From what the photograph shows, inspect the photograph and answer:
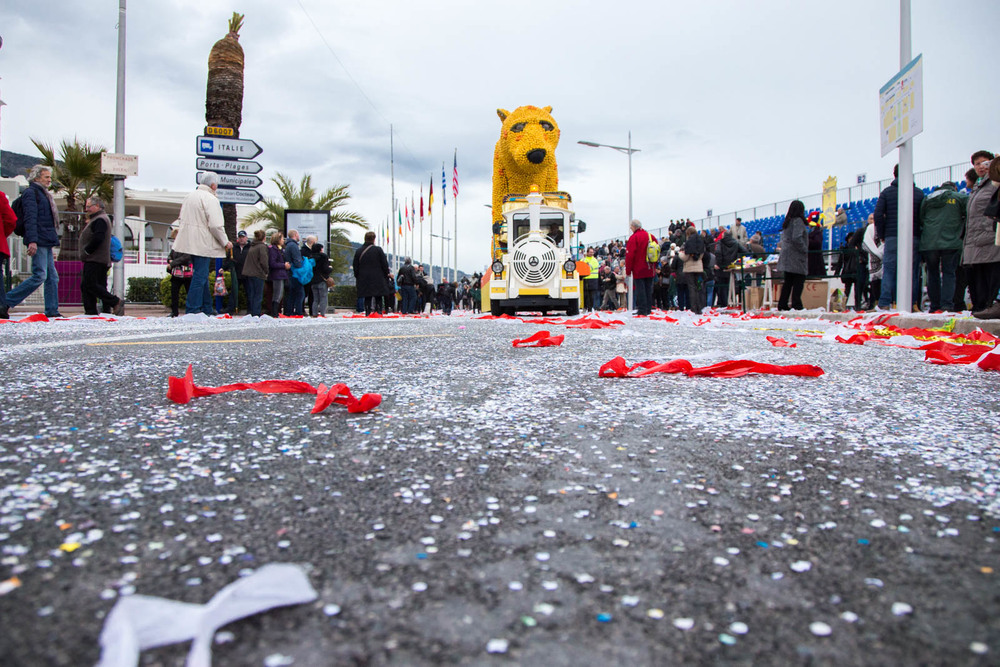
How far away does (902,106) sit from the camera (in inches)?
339

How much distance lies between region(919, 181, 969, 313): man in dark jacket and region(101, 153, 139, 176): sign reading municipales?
1347cm

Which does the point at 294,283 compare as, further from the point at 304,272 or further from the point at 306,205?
the point at 306,205

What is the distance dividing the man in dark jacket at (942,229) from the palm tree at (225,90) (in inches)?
599

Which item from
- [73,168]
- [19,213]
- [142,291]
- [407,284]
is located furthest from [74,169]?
[19,213]

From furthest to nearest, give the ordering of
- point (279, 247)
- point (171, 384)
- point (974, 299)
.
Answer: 1. point (279, 247)
2. point (974, 299)
3. point (171, 384)

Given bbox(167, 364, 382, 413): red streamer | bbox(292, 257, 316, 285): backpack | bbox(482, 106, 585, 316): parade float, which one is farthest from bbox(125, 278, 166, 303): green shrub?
bbox(167, 364, 382, 413): red streamer

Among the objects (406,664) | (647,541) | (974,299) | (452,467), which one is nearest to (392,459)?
(452,467)

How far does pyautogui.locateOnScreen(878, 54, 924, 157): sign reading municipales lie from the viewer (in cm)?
820

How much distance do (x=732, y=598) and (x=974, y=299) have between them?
9044mm

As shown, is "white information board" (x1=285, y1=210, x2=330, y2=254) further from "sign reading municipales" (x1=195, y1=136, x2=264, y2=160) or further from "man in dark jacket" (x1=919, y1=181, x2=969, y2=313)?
"man in dark jacket" (x1=919, y1=181, x2=969, y2=313)

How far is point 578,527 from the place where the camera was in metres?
1.21

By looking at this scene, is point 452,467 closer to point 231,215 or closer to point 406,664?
point 406,664

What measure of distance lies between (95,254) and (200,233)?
5.14 feet

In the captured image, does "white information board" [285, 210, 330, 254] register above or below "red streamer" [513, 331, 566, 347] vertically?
above
